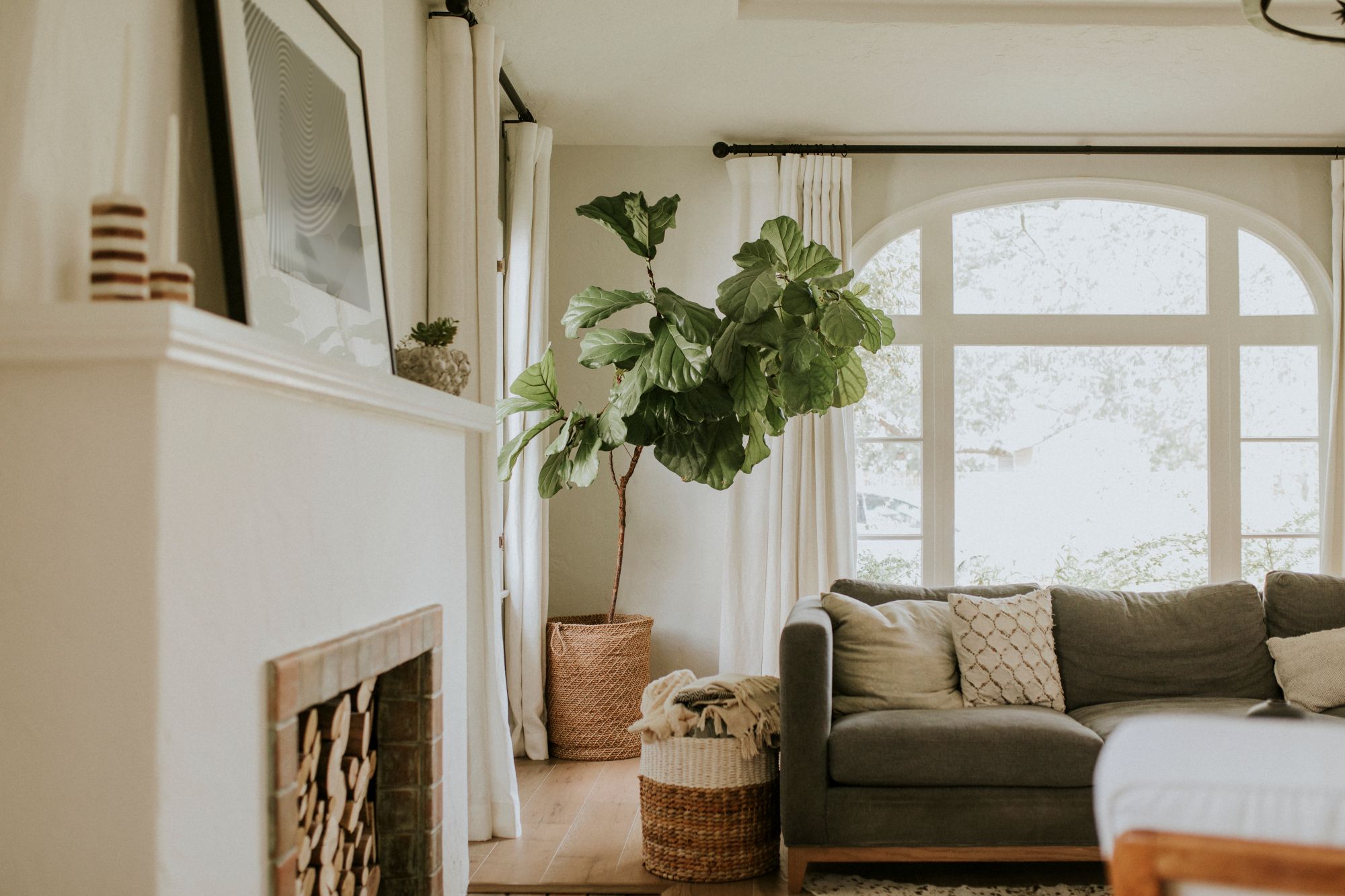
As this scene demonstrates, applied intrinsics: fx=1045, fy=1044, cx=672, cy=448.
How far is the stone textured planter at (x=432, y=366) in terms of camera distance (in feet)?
7.97

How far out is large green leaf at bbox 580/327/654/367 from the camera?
149 inches

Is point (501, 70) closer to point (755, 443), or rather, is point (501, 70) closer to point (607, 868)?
point (755, 443)

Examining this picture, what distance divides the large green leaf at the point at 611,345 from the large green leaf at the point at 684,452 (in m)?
0.33

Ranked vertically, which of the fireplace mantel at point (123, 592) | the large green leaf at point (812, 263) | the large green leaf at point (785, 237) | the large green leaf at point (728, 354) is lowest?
the fireplace mantel at point (123, 592)

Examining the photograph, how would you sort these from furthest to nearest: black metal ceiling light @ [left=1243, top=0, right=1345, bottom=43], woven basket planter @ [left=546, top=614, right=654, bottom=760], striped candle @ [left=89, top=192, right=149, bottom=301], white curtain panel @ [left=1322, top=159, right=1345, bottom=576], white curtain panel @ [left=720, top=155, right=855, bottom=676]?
white curtain panel @ [left=1322, top=159, right=1345, bottom=576], white curtain panel @ [left=720, top=155, right=855, bottom=676], woven basket planter @ [left=546, top=614, right=654, bottom=760], black metal ceiling light @ [left=1243, top=0, right=1345, bottom=43], striped candle @ [left=89, top=192, right=149, bottom=301]

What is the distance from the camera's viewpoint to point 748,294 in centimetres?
352

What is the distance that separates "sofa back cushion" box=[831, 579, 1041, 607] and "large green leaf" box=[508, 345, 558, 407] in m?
1.31

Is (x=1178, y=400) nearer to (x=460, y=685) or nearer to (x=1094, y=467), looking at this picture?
(x=1094, y=467)

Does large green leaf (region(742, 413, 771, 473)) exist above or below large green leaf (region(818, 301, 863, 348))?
below

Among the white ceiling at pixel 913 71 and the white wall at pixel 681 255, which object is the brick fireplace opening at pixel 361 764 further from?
the white wall at pixel 681 255

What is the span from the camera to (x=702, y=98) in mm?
4340

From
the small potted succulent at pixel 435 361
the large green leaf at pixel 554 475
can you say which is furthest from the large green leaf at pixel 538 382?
the small potted succulent at pixel 435 361

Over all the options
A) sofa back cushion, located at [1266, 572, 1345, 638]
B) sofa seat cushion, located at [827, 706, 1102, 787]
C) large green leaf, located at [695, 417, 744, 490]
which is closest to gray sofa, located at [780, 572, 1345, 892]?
sofa seat cushion, located at [827, 706, 1102, 787]

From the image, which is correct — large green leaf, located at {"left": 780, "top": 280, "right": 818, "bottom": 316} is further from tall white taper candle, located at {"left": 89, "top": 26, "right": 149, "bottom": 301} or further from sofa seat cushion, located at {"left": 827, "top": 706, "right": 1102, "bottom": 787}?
tall white taper candle, located at {"left": 89, "top": 26, "right": 149, "bottom": 301}
